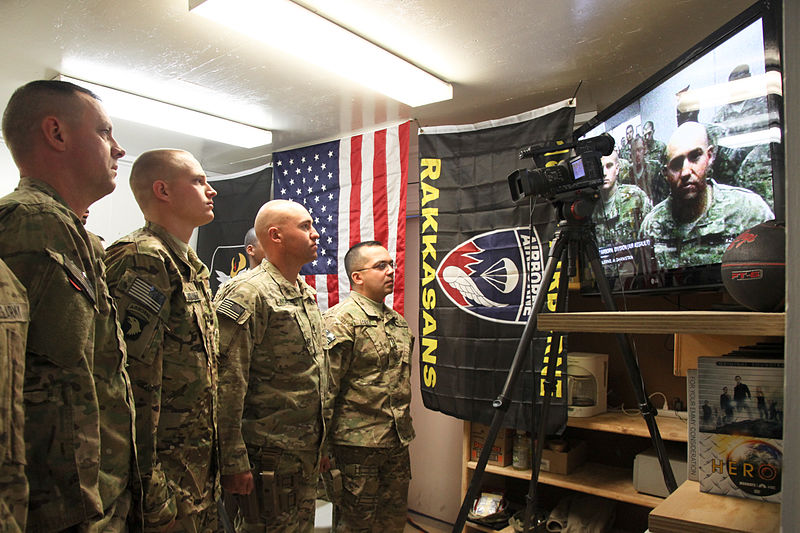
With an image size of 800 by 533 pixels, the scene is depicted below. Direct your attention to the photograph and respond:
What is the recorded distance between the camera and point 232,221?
441 centimetres

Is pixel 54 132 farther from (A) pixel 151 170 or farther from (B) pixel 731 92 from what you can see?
(B) pixel 731 92

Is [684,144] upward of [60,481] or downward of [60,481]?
upward

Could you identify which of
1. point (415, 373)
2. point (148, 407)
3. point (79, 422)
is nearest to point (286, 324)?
point (148, 407)

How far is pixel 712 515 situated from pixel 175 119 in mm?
3584

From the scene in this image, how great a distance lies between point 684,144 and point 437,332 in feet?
5.28

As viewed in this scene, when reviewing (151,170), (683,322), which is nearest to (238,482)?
(151,170)

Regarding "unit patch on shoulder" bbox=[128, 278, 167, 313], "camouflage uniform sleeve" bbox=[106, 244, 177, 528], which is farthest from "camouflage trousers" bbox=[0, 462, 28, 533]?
"unit patch on shoulder" bbox=[128, 278, 167, 313]

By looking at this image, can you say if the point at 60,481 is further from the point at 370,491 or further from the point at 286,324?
the point at 370,491

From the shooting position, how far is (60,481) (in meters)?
1.03

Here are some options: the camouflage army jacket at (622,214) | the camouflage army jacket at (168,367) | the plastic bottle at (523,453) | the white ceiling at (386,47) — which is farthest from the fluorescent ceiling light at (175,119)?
the plastic bottle at (523,453)

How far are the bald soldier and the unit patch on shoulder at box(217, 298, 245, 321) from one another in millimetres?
204

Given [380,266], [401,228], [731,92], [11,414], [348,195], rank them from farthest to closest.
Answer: [348,195] → [401,228] → [380,266] → [731,92] → [11,414]

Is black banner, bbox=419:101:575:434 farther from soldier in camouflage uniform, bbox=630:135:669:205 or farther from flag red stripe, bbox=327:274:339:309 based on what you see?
flag red stripe, bbox=327:274:339:309

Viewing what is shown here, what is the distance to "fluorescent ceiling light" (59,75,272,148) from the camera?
317 centimetres
